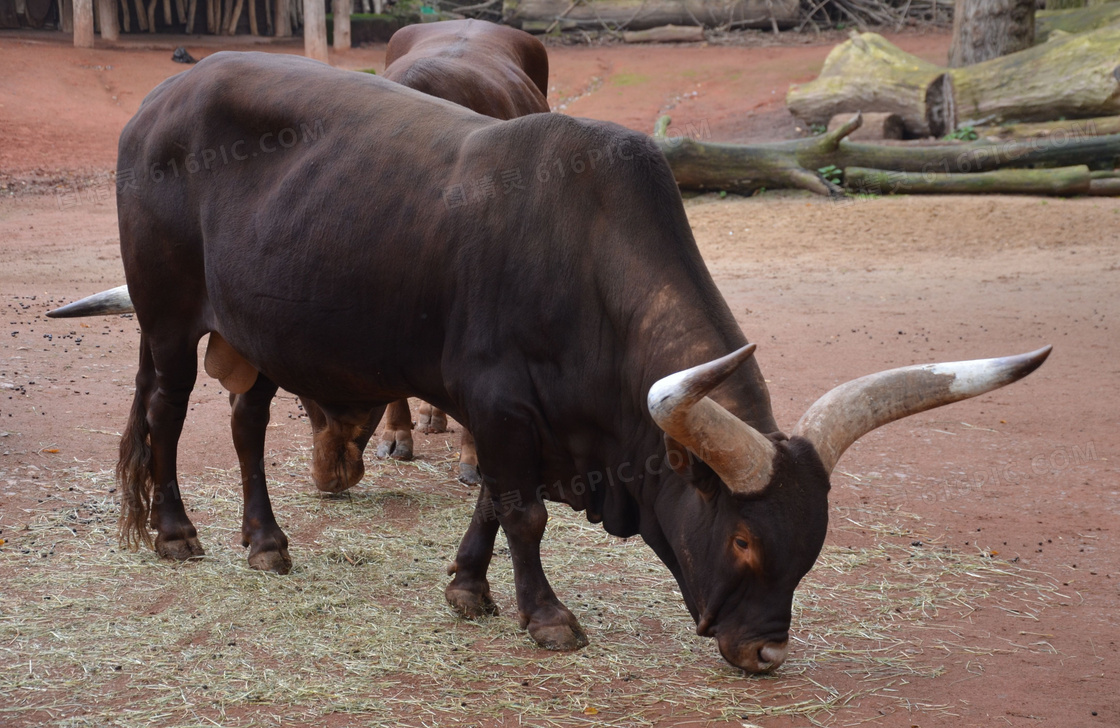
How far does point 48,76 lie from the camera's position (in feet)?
61.1

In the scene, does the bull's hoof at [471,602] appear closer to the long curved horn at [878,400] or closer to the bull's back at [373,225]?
the bull's back at [373,225]

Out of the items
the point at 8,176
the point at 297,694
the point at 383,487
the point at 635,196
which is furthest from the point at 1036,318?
the point at 8,176

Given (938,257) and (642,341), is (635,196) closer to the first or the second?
(642,341)

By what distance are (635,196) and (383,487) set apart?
108 inches

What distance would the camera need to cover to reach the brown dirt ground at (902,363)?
3.86 metres

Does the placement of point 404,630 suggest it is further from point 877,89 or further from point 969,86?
point 877,89

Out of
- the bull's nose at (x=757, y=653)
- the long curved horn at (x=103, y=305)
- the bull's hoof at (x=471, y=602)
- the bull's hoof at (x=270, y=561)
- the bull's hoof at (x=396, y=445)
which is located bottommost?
the bull's hoof at (x=396, y=445)

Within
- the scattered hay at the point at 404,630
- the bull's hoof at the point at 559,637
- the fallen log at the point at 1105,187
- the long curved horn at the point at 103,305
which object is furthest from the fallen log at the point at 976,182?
the bull's hoof at the point at 559,637

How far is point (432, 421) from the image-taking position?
22.4ft

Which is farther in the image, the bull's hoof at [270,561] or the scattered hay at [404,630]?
the bull's hoof at [270,561]

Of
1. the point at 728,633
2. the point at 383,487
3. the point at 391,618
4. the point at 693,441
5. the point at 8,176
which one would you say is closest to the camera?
the point at 693,441

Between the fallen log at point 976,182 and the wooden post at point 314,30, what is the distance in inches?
451

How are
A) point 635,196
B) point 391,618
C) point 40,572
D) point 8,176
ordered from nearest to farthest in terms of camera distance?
point 635,196 < point 391,618 < point 40,572 < point 8,176

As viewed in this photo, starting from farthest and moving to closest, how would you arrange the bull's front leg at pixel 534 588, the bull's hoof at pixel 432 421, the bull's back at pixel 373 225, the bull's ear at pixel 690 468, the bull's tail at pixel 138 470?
the bull's hoof at pixel 432 421, the bull's tail at pixel 138 470, the bull's front leg at pixel 534 588, the bull's back at pixel 373 225, the bull's ear at pixel 690 468
